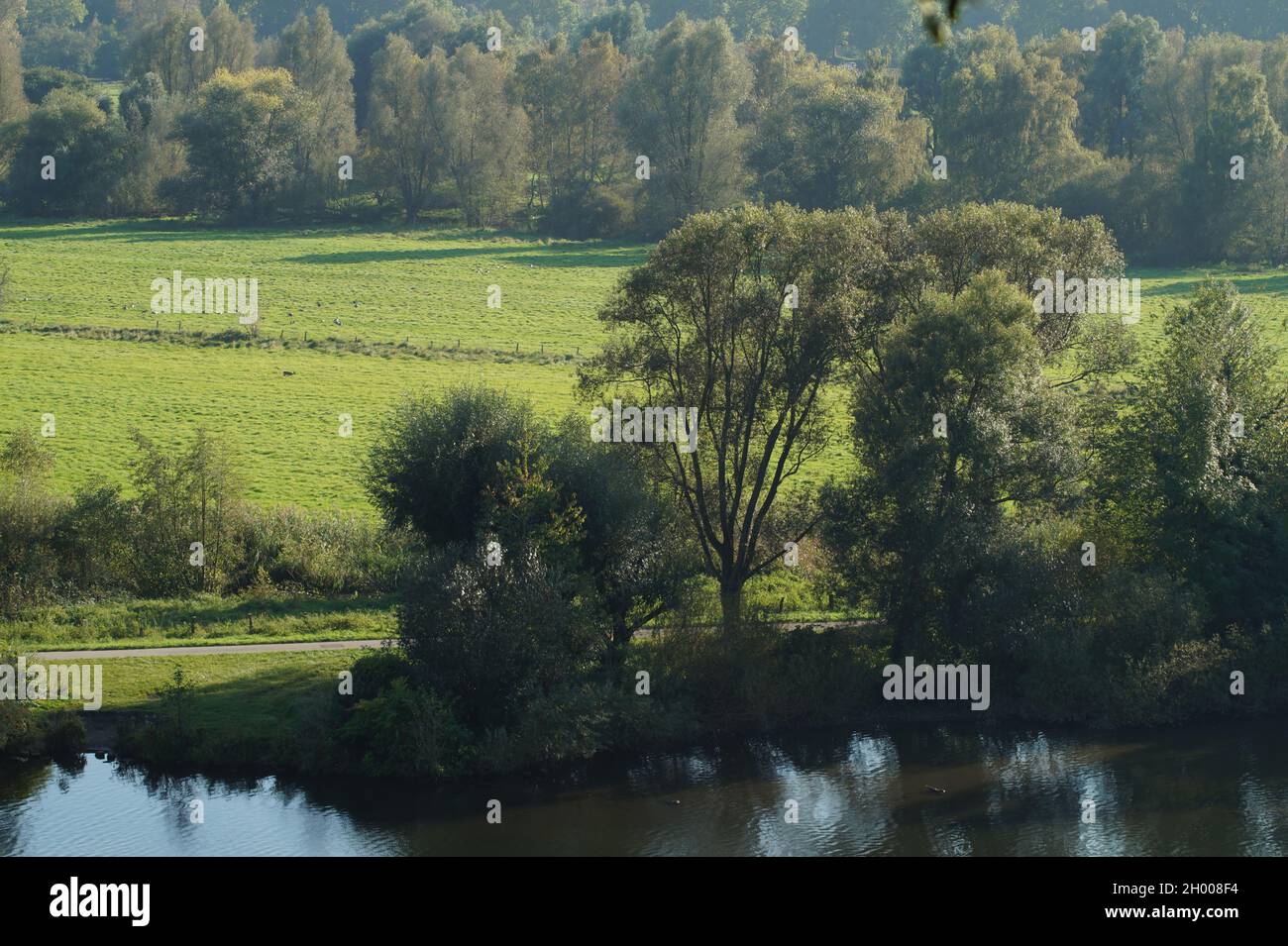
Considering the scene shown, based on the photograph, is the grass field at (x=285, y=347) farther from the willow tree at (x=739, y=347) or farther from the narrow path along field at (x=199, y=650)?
the willow tree at (x=739, y=347)

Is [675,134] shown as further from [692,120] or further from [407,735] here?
[407,735]

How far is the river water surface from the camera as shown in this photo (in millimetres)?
29266

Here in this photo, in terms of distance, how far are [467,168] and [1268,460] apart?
8240 cm

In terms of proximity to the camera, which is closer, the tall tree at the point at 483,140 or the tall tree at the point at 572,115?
the tall tree at the point at 483,140

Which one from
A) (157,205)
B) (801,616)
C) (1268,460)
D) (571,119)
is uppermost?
(571,119)

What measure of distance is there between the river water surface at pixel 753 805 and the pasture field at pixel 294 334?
11.2m

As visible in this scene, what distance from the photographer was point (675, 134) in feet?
350

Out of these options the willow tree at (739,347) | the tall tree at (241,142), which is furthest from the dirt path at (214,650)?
the tall tree at (241,142)

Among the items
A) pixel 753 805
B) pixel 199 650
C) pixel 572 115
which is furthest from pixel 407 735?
pixel 572 115

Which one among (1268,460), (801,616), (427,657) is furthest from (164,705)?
(1268,460)

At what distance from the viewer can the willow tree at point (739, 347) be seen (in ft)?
125

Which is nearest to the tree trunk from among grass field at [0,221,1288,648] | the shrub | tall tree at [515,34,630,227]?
grass field at [0,221,1288,648]

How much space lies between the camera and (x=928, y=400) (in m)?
37.6
